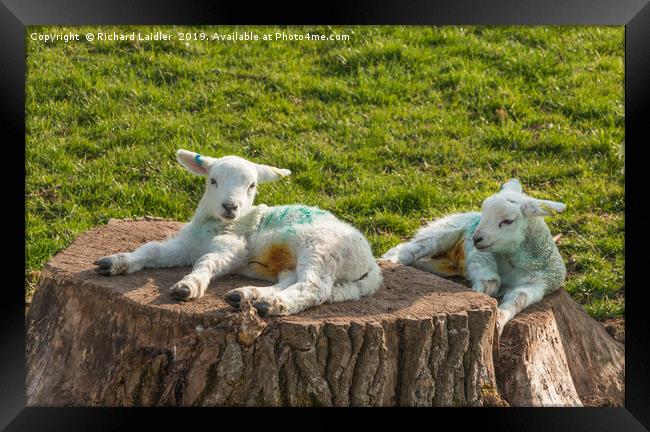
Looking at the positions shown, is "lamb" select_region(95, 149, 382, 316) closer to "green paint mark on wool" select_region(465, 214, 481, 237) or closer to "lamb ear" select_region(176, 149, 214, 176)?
"lamb ear" select_region(176, 149, 214, 176)

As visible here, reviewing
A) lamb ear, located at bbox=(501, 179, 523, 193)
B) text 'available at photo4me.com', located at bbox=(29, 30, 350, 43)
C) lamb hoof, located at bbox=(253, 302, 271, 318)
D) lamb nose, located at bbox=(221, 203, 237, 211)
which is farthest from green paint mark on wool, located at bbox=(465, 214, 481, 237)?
text 'available at photo4me.com', located at bbox=(29, 30, 350, 43)

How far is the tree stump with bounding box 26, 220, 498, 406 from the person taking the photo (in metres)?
5.43

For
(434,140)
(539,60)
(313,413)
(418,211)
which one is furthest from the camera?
(539,60)

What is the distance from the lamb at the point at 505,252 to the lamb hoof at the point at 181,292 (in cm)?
193

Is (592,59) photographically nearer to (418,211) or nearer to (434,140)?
(434,140)

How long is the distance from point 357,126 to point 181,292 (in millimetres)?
4979

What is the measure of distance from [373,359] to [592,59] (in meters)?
7.00

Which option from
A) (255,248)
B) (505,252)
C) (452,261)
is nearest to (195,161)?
(255,248)

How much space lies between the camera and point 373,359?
5.56 meters

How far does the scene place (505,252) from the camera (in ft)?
22.7

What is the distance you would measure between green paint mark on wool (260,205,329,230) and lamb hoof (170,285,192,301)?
34.5 inches

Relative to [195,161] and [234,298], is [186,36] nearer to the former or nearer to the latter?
[195,161]

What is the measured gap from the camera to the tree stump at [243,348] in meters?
5.43

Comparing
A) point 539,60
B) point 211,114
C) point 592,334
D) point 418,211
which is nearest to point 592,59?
point 539,60
